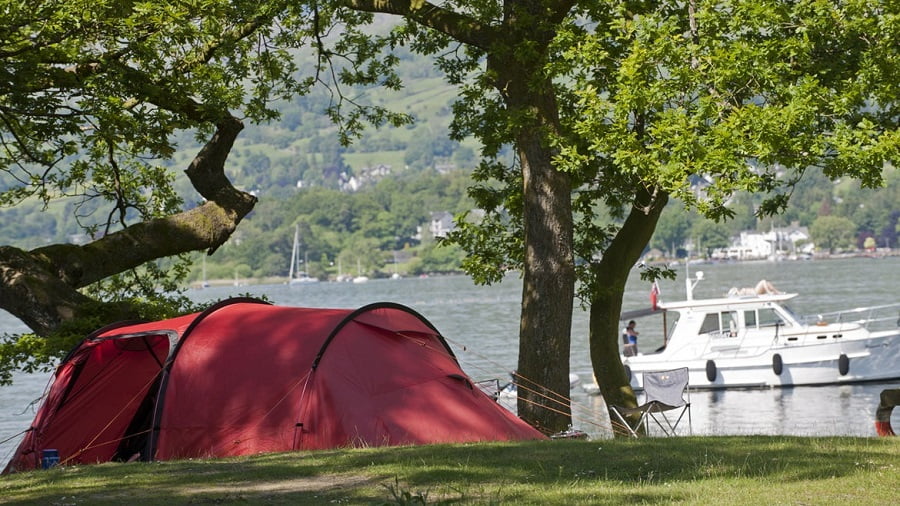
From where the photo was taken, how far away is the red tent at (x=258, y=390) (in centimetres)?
1154

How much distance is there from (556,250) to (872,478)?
7448 millimetres

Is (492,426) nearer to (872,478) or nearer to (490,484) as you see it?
(490,484)

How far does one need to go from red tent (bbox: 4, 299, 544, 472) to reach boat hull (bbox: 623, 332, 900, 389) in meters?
21.7

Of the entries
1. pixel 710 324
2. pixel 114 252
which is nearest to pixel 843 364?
pixel 710 324

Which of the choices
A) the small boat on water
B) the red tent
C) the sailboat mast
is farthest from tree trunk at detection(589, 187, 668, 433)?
the sailboat mast

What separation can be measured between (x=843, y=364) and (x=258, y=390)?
2422cm

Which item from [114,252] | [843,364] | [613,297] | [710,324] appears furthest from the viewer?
[710,324]

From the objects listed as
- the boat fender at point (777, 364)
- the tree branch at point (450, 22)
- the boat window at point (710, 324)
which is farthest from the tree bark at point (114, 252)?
the boat fender at point (777, 364)

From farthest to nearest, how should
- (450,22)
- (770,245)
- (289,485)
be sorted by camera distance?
(770,245) → (450,22) → (289,485)

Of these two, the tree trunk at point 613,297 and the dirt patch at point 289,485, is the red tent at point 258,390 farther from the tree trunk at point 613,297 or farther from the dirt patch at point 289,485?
the tree trunk at point 613,297

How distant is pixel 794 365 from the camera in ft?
108

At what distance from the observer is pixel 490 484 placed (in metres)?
7.96

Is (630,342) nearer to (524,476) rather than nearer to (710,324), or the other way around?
(710,324)

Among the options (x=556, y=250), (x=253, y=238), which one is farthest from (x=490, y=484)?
(x=253, y=238)
